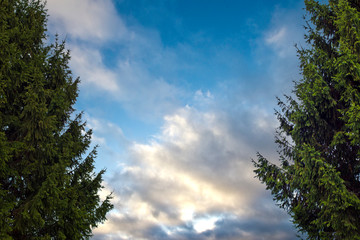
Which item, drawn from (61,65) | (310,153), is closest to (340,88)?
(310,153)

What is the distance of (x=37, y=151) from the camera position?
428 inches

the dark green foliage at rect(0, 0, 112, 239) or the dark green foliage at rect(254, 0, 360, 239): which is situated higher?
the dark green foliage at rect(254, 0, 360, 239)

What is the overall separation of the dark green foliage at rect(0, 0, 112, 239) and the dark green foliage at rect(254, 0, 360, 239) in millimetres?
8138

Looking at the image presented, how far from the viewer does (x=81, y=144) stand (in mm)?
13180

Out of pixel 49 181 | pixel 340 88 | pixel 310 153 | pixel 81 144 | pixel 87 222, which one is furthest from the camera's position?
pixel 81 144

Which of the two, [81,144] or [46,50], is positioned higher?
[46,50]

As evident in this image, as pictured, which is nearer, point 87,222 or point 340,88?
point 87,222

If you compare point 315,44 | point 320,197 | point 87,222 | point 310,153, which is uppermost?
point 315,44

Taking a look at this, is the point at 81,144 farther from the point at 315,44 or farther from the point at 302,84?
the point at 315,44

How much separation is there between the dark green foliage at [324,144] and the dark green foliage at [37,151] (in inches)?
320

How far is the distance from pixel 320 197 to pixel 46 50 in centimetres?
1421

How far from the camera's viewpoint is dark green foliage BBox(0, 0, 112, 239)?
9797 millimetres

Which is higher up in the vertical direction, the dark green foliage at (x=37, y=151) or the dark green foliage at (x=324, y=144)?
the dark green foliage at (x=324, y=144)

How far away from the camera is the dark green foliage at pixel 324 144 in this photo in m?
10.2
